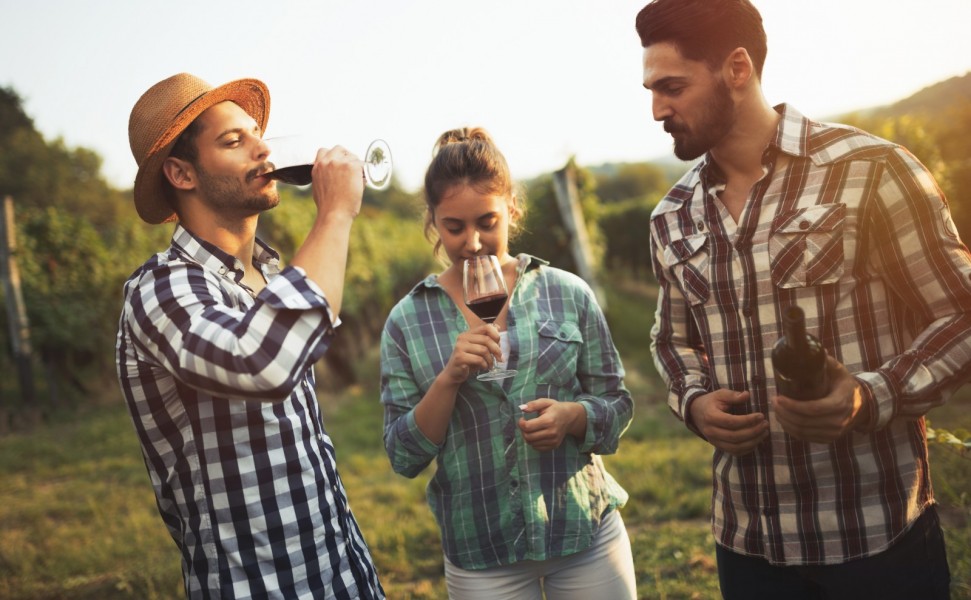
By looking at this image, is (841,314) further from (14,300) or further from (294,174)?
(14,300)

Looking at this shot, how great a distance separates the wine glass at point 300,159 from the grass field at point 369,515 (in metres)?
2.76

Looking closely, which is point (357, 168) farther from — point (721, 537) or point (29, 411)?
point (29, 411)

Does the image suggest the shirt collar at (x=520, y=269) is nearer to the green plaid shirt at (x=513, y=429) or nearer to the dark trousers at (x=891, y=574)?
the green plaid shirt at (x=513, y=429)

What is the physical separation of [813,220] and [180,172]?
70.9 inches

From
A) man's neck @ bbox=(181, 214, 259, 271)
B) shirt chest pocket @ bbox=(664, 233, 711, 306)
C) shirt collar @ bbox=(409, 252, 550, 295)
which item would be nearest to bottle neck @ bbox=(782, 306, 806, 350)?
shirt chest pocket @ bbox=(664, 233, 711, 306)

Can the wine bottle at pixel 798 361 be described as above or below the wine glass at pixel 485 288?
below

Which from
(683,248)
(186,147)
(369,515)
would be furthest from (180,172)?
(369,515)

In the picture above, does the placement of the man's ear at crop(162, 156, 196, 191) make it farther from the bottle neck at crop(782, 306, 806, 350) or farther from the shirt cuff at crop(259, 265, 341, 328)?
the bottle neck at crop(782, 306, 806, 350)

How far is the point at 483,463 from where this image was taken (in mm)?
2303

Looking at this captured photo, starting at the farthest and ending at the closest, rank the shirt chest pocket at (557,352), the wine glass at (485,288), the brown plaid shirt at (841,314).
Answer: the shirt chest pocket at (557,352) < the wine glass at (485,288) < the brown plaid shirt at (841,314)

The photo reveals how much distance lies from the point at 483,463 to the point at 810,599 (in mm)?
1029

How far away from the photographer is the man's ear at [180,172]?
207 centimetres

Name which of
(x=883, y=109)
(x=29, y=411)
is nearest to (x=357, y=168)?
(x=883, y=109)

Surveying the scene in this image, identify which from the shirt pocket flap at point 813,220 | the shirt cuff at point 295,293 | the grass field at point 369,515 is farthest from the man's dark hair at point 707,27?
the grass field at point 369,515
